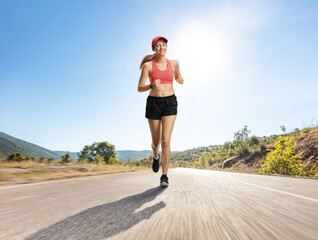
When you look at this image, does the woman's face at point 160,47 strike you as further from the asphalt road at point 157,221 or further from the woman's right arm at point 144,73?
the asphalt road at point 157,221

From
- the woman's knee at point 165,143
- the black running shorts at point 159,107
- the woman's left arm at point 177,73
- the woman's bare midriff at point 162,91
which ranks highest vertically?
the woman's left arm at point 177,73

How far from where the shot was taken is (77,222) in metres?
1.19

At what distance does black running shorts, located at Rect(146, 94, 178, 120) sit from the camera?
142 inches

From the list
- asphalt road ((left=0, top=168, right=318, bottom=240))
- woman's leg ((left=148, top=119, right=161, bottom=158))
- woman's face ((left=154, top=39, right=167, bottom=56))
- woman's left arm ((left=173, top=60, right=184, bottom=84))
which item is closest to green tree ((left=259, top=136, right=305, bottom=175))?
woman's left arm ((left=173, top=60, right=184, bottom=84))

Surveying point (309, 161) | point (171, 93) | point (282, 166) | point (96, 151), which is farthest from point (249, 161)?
point (96, 151)

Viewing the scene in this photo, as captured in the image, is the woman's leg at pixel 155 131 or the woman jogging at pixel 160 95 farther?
the woman's leg at pixel 155 131

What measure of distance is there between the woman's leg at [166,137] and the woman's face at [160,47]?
4.09ft

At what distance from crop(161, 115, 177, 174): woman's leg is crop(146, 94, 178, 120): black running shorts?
0.32 feet

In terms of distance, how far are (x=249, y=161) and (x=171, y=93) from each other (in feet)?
102

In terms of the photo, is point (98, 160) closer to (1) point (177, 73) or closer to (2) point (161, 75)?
(1) point (177, 73)

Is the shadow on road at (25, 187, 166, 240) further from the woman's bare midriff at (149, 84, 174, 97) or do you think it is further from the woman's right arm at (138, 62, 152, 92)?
the woman's right arm at (138, 62, 152, 92)

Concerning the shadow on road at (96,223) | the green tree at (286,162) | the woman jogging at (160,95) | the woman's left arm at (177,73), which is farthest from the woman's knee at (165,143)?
the green tree at (286,162)

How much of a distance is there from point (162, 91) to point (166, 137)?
885 millimetres

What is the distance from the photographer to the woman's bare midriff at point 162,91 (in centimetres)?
366
